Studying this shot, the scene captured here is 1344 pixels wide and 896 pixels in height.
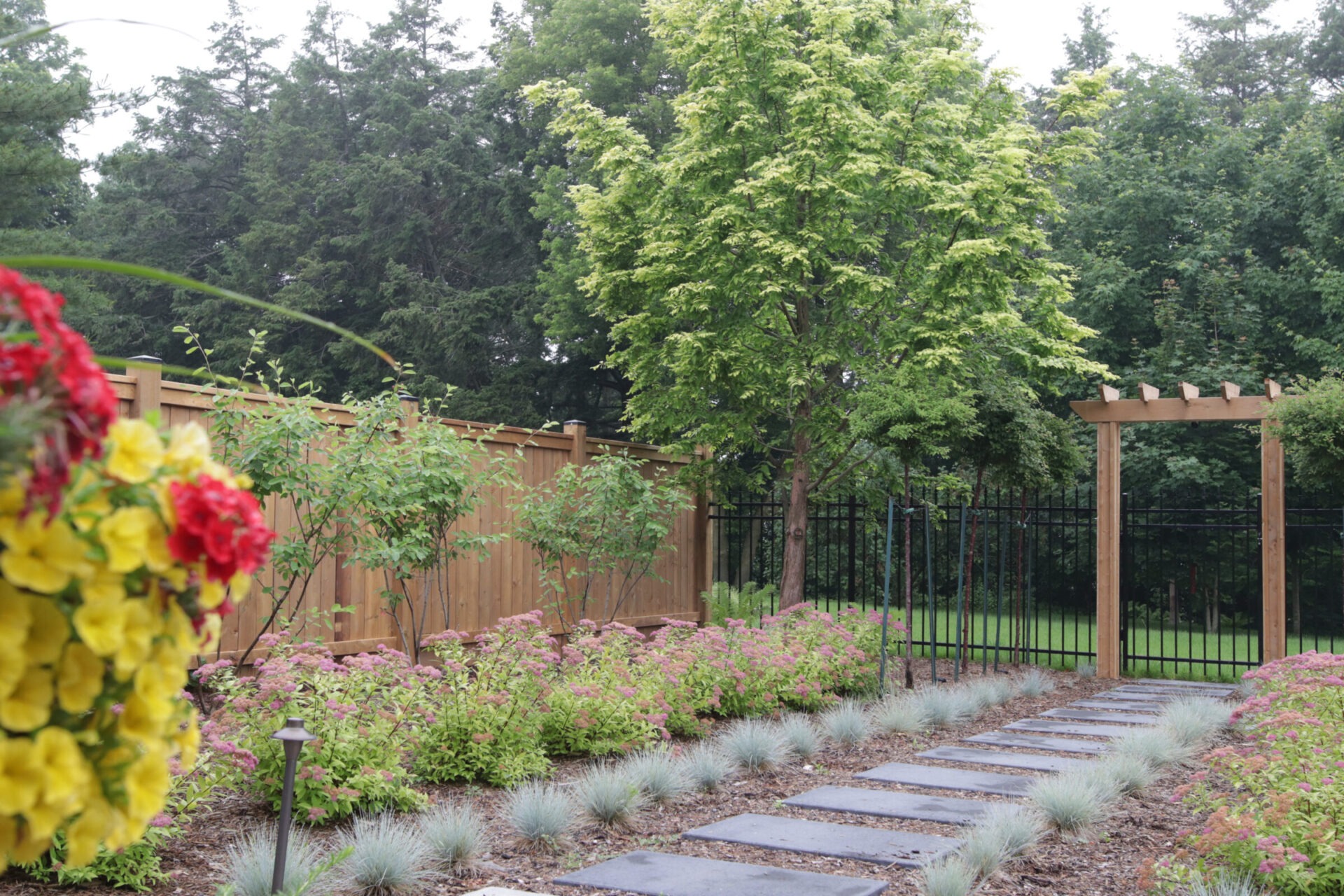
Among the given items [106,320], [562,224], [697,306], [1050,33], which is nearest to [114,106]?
[106,320]

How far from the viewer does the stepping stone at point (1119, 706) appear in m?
7.93

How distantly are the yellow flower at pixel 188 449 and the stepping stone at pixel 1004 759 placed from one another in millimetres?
5264

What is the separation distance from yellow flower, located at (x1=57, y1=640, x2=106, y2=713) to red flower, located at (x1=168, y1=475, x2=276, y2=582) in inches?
5.2

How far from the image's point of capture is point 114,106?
1803 centimetres

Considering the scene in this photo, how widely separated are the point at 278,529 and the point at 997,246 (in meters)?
6.05

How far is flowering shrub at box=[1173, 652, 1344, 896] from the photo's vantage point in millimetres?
3436

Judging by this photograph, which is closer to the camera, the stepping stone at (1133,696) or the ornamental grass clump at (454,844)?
the ornamental grass clump at (454,844)

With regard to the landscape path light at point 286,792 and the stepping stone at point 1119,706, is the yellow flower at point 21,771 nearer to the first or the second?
the landscape path light at point 286,792

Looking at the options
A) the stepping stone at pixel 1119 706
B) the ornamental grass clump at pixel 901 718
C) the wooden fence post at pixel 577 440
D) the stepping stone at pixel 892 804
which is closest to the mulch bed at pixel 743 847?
the stepping stone at pixel 892 804

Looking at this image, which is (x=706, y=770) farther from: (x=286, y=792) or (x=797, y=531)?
(x=797, y=531)

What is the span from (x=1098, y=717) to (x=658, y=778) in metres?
4.13

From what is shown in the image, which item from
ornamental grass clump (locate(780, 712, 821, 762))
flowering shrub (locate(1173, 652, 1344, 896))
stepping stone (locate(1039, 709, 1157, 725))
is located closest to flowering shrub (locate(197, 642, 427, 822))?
ornamental grass clump (locate(780, 712, 821, 762))

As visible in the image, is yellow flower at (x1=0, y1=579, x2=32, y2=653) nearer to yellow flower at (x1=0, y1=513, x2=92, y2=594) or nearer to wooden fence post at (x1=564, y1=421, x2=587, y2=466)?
yellow flower at (x1=0, y1=513, x2=92, y2=594)

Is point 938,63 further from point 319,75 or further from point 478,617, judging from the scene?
point 319,75
